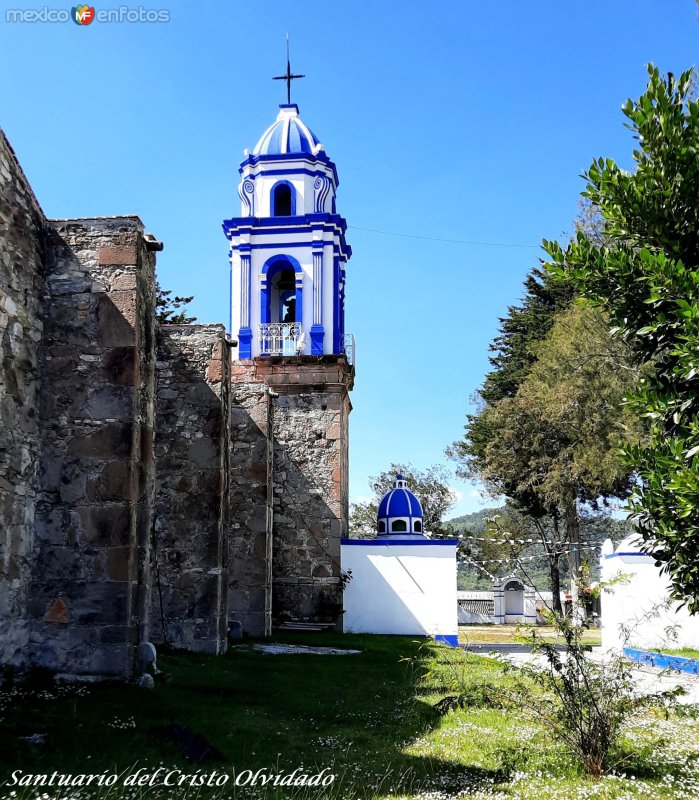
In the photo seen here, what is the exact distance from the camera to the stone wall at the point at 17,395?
21.9ft

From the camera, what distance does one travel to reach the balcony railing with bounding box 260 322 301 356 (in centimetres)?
2052

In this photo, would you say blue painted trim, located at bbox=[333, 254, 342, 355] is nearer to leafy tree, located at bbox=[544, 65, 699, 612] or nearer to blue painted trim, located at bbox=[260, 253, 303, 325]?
blue painted trim, located at bbox=[260, 253, 303, 325]

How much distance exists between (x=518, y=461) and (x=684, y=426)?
2294cm

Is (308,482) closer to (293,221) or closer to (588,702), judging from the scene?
(293,221)

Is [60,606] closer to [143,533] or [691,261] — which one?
[143,533]

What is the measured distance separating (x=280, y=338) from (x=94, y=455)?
1360 cm

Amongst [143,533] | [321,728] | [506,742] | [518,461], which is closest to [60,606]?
[143,533]

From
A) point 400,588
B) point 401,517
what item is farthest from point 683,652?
point 401,517

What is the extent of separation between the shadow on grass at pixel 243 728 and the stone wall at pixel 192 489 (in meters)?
1.53

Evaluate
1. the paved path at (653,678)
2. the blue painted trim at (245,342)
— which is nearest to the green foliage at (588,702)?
the paved path at (653,678)

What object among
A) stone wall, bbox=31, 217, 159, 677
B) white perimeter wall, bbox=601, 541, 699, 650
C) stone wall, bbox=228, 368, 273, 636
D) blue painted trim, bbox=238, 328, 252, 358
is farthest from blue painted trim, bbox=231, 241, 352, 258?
stone wall, bbox=31, 217, 159, 677

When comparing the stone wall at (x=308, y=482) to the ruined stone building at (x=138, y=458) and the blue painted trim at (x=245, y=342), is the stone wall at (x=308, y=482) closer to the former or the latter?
the ruined stone building at (x=138, y=458)

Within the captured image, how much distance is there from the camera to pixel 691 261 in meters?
5.48

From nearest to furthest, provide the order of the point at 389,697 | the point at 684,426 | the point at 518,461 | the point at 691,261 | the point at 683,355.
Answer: the point at 683,355 < the point at 684,426 < the point at 691,261 < the point at 389,697 < the point at 518,461
